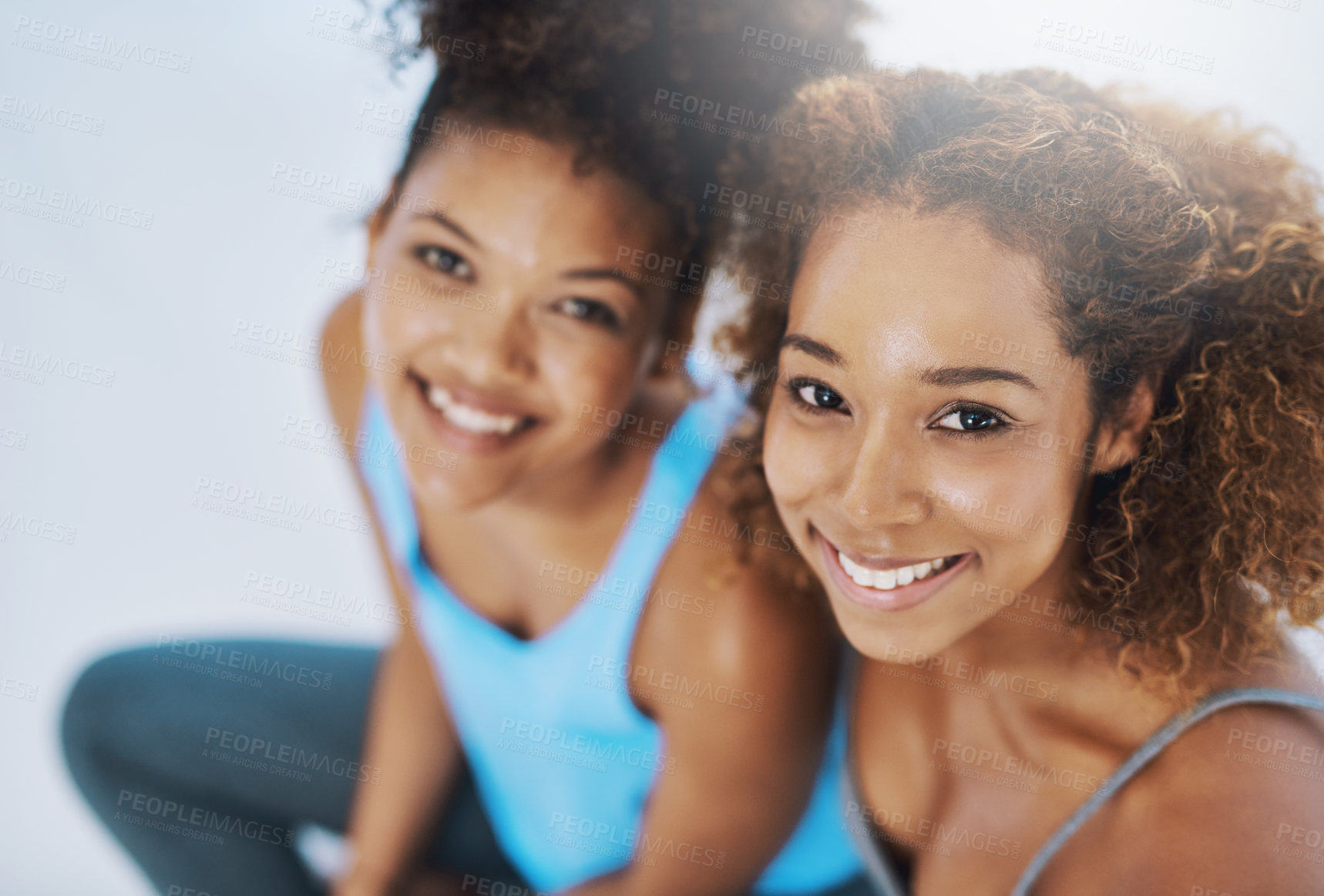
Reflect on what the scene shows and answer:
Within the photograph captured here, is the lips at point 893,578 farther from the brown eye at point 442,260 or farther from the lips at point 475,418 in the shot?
the brown eye at point 442,260

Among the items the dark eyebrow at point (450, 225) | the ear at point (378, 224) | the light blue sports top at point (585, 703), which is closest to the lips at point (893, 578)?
the light blue sports top at point (585, 703)

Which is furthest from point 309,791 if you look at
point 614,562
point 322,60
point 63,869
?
point 322,60

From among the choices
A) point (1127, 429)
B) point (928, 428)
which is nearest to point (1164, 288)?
point (1127, 429)

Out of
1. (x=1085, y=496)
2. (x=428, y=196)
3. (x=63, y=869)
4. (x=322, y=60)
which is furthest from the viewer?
(x=63, y=869)

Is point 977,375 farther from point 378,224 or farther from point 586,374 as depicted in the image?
point 378,224

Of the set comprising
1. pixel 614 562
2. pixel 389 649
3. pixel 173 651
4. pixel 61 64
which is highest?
pixel 61 64

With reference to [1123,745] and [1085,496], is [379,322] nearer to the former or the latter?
[1085,496]

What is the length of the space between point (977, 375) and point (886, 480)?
0.46ft

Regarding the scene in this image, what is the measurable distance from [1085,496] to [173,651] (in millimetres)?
1586

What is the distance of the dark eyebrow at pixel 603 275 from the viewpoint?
108 centimetres

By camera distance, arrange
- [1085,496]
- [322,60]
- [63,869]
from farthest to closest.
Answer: [63,869] → [322,60] → [1085,496]

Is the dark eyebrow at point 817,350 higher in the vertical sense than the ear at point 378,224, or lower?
lower

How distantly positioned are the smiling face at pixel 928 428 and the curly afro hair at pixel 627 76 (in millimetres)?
254

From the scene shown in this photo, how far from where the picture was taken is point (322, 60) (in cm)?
149
